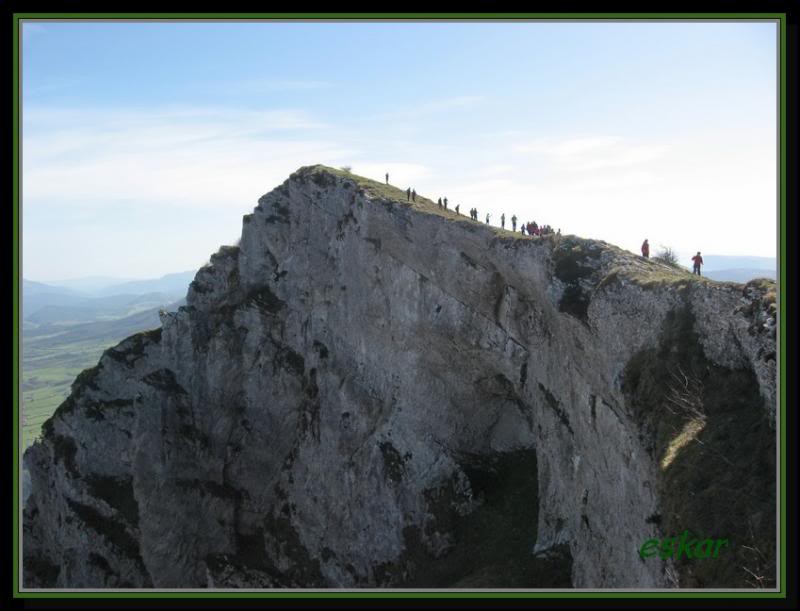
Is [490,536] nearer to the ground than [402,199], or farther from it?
nearer to the ground

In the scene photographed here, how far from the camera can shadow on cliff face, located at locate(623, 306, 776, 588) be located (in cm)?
1662

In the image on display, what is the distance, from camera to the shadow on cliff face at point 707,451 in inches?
655

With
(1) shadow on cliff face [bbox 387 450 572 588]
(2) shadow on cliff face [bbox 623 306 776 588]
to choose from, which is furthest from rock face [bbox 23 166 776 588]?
(2) shadow on cliff face [bbox 623 306 776 588]

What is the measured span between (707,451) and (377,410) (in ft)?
118

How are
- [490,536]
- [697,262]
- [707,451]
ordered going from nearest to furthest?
[707,451] → [697,262] → [490,536]

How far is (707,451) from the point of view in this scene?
19.8m

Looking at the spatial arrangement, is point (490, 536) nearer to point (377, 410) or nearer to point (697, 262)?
point (377, 410)

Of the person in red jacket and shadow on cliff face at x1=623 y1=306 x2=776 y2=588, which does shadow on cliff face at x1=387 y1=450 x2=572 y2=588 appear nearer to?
shadow on cliff face at x1=623 y1=306 x2=776 y2=588

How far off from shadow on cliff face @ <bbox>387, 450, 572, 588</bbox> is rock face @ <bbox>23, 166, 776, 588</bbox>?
0.18 m

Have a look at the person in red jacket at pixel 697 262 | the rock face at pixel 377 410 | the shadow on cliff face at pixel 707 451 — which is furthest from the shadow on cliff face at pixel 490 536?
the person in red jacket at pixel 697 262

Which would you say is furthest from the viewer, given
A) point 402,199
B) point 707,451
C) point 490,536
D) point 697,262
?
point 402,199

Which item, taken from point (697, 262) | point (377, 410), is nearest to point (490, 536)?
point (377, 410)

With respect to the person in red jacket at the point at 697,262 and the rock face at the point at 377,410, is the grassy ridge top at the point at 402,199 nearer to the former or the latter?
the rock face at the point at 377,410
